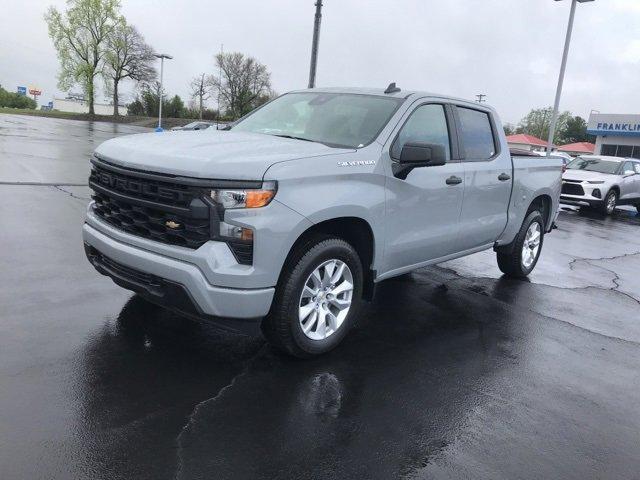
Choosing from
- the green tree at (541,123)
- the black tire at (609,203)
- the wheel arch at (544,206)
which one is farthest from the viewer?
the green tree at (541,123)

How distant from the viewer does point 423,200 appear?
477 cm

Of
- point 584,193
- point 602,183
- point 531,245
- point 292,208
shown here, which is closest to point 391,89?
point 292,208

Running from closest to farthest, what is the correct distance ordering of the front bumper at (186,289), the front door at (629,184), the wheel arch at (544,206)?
the front bumper at (186,289) → the wheel arch at (544,206) → the front door at (629,184)

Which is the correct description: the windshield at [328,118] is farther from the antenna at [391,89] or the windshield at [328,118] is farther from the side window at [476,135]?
the side window at [476,135]

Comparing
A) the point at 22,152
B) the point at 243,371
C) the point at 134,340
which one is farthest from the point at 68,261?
the point at 22,152

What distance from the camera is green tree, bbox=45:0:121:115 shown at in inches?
2662

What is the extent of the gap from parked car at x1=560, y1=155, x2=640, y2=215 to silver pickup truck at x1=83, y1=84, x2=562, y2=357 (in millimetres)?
12707

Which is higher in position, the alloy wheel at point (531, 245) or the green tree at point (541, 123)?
the green tree at point (541, 123)

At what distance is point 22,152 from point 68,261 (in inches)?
520

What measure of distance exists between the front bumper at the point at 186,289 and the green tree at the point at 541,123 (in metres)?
104

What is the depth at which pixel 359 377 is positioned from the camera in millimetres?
3941

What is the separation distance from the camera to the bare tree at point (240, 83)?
74688mm

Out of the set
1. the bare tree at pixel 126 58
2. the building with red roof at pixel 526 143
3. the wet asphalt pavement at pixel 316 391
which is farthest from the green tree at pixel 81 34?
the wet asphalt pavement at pixel 316 391

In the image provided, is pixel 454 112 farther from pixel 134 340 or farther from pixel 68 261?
pixel 68 261
